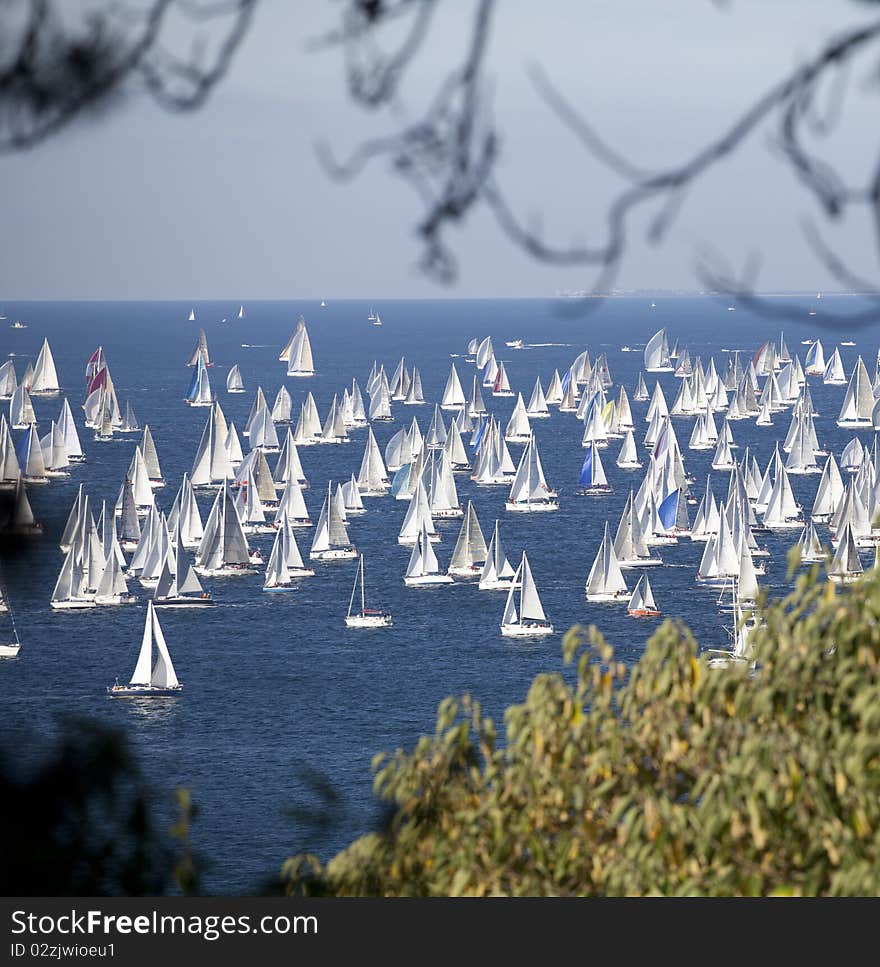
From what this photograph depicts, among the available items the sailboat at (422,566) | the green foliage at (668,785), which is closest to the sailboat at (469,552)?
Result: the sailboat at (422,566)

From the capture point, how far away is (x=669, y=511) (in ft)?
309

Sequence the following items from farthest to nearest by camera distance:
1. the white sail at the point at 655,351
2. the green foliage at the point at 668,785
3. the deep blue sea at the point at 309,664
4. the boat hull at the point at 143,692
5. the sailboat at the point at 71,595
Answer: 1. the white sail at the point at 655,351
2. the sailboat at the point at 71,595
3. the boat hull at the point at 143,692
4. the deep blue sea at the point at 309,664
5. the green foliage at the point at 668,785

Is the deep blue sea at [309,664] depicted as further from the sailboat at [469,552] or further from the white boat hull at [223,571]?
the sailboat at [469,552]

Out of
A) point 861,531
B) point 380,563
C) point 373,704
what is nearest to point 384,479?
point 380,563

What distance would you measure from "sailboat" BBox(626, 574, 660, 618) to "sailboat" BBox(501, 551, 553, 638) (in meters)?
3.82

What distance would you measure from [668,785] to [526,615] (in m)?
58.0

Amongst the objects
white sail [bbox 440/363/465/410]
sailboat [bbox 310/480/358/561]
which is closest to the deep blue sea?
sailboat [bbox 310/480/358/561]

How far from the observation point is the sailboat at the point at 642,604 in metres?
71.6

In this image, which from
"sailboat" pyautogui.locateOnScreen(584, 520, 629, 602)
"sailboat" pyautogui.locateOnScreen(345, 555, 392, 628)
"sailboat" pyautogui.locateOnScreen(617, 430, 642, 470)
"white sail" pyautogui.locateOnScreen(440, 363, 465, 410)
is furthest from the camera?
"white sail" pyautogui.locateOnScreen(440, 363, 465, 410)

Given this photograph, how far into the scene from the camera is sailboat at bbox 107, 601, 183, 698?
61.1 metres

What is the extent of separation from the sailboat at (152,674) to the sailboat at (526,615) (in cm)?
1510

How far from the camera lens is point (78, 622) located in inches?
2948

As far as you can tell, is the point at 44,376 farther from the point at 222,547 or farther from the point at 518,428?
the point at 222,547

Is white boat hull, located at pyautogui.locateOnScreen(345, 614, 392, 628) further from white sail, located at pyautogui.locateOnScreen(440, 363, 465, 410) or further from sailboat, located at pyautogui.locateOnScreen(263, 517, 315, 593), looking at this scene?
white sail, located at pyautogui.locateOnScreen(440, 363, 465, 410)
